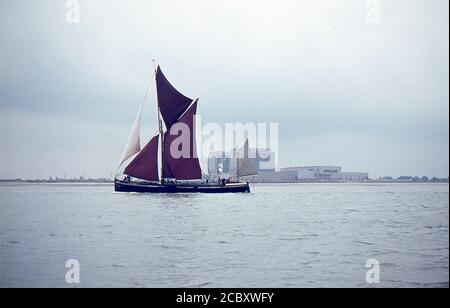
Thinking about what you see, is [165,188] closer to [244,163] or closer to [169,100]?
[169,100]

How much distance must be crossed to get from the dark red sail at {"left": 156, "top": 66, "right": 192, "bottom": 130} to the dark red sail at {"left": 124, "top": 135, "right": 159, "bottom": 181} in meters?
3.70

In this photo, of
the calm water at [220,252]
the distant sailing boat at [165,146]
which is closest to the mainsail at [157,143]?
the distant sailing boat at [165,146]

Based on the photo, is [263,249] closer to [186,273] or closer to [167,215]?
[186,273]

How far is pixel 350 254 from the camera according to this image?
63.8 feet

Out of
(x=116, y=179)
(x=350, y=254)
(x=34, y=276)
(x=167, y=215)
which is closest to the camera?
(x=34, y=276)

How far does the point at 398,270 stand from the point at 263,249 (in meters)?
6.29

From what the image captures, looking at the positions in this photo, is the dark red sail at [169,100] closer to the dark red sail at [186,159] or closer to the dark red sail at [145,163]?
the dark red sail at [186,159]

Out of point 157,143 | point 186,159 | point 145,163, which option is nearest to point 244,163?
point 186,159

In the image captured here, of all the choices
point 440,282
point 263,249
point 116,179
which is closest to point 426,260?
point 440,282

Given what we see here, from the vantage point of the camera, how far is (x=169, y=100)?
60.8m

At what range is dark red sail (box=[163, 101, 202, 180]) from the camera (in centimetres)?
6039

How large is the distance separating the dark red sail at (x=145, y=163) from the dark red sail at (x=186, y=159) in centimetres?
189

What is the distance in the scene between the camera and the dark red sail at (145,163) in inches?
2394

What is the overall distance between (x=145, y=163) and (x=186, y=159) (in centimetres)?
573
